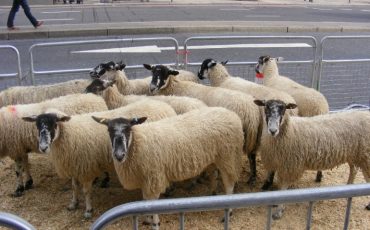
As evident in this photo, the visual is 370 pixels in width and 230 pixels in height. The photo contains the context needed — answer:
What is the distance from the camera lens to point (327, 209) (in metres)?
5.20

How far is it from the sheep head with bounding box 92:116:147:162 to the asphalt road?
14.7 meters

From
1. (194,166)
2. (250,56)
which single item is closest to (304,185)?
(194,166)

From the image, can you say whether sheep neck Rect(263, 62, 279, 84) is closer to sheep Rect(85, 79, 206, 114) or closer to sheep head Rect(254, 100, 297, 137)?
sheep Rect(85, 79, 206, 114)

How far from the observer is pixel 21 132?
5.58m

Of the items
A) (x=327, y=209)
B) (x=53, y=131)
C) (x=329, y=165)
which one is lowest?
(x=327, y=209)

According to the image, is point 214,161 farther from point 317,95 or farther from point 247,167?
point 317,95

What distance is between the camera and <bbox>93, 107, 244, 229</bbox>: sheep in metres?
4.52

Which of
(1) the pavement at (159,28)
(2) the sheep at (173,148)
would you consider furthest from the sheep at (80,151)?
(1) the pavement at (159,28)

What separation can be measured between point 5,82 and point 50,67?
3.08 metres

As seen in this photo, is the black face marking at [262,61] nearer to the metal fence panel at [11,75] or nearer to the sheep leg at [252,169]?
the sheep leg at [252,169]

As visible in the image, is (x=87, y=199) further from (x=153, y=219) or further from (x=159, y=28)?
(x=159, y=28)

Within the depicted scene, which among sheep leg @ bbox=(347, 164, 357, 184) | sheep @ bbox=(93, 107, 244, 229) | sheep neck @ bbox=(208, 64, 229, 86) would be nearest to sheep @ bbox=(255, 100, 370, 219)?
sheep leg @ bbox=(347, 164, 357, 184)

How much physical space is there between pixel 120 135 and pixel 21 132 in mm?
2028

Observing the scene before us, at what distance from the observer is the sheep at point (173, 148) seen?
14.8ft
